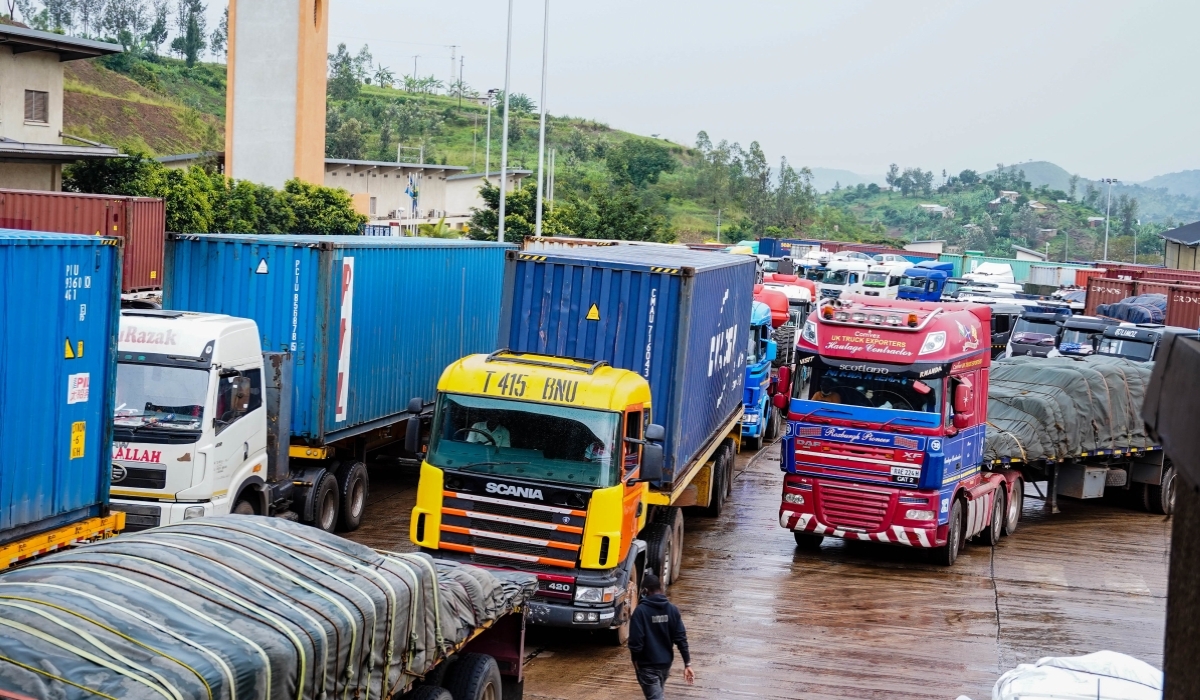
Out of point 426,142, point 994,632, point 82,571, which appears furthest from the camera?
point 426,142

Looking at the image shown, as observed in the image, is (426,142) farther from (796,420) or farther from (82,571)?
(82,571)

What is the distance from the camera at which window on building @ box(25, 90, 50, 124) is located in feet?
120

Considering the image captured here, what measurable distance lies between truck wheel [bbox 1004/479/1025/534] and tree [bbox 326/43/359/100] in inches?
4680

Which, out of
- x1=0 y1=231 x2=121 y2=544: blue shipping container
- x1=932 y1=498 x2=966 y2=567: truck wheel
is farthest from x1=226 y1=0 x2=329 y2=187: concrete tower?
x1=0 y1=231 x2=121 y2=544: blue shipping container

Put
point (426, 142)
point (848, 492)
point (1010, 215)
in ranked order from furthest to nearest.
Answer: point (1010, 215), point (426, 142), point (848, 492)

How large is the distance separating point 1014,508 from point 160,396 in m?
12.9

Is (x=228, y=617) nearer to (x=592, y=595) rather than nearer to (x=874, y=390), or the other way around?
(x=592, y=595)

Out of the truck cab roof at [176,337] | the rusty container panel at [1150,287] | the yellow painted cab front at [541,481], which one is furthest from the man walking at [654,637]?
the rusty container panel at [1150,287]

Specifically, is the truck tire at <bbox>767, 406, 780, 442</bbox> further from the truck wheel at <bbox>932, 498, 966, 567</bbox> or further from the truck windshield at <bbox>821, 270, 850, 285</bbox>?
the truck windshield at <bbox>821, 270, 850, 285</bbox>

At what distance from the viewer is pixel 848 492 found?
55.4 ft

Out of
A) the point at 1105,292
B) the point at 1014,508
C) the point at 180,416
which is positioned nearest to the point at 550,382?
the point at 180,416

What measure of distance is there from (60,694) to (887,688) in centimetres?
886

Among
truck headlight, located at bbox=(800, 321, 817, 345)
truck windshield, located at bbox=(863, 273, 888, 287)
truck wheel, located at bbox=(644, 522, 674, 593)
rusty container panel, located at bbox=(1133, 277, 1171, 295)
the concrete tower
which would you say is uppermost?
the concrete tower

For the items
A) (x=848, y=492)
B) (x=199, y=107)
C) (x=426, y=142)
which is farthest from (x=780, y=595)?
(x=426, y=142)
